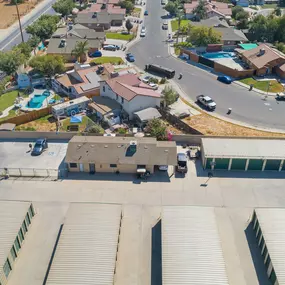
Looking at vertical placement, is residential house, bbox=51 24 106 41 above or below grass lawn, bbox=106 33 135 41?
above

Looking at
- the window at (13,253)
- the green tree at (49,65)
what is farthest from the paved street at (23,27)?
the window at (13,253)

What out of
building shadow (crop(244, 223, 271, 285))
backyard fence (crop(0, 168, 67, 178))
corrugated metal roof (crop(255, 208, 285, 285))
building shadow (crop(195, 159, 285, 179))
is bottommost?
building shadow (crop(195, 159, 285, 179))

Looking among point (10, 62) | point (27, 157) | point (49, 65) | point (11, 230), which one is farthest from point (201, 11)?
point (11, 230)

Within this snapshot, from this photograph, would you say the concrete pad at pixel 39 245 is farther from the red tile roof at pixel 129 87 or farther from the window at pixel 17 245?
the red tile roof at pixel 129 87

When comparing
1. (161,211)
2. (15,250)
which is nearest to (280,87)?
(161,211)

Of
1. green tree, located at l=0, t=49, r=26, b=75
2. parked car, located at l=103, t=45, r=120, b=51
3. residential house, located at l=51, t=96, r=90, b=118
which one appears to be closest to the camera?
residential house, located at l=51, t=96, r=90, b=118

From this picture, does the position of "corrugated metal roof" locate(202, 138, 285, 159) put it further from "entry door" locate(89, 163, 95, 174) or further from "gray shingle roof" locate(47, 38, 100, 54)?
"gray shingle roof" locate(47, 38, 100, 54)

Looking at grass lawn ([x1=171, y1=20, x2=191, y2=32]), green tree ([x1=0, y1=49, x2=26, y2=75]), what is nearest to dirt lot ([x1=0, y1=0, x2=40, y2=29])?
green tree ([x1=0, y1=49, x2=26, y2=75])
